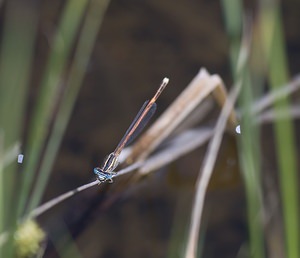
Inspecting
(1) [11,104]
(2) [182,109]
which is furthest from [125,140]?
(2) [182,109]

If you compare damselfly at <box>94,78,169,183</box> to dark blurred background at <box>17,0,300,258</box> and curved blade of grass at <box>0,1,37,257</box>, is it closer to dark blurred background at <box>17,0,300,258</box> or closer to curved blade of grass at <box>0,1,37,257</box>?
curved blade of grass at <box>0,1,37,257</box>

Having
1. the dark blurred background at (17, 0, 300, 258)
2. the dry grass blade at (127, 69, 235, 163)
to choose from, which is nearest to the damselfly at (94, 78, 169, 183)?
the dry grass blade at (127, 69, 235, 163)

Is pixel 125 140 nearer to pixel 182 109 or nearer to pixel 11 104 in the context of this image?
pixel 11 104

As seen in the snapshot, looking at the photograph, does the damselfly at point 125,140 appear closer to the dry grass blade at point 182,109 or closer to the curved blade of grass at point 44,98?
the curved blade of grass at point 44,98

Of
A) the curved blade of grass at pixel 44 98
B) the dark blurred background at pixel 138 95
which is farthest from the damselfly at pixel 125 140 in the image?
the dark blurred background at pixel 138 95

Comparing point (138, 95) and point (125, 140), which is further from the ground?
point (138, 95)

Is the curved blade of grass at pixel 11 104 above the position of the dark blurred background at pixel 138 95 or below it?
below

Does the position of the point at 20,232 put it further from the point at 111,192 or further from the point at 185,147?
the point at 185,147

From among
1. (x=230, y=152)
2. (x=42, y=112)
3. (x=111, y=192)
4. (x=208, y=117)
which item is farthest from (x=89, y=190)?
(x=208, y=117)
